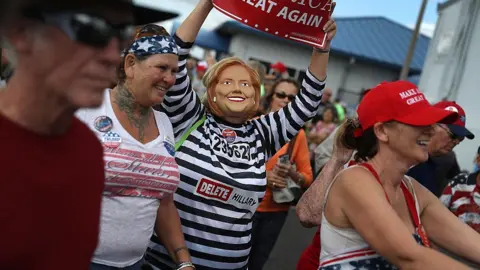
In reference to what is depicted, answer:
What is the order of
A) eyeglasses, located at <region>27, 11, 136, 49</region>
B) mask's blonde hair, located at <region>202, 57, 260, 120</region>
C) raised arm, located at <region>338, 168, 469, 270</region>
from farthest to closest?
1. mask's blonde hair, located at <region>202, 57, 260, 120</region>
2. raised arm, located at <region>338, 168, 469, 270</region>
3. eyeglasses, located at <region>27, 11, 136, 49</region>

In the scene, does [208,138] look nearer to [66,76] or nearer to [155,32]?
[155,32]

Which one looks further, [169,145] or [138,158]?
[169,145]

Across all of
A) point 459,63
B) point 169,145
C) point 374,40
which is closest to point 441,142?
point 169,145

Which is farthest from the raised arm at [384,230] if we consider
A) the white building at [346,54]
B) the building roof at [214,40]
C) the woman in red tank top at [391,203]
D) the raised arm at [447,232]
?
the building roof at [214,40]

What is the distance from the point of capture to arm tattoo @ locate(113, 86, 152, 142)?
2.15 m

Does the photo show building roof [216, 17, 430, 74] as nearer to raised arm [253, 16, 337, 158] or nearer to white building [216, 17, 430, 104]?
white building [216, 17, 430, 104]

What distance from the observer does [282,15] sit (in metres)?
2.39

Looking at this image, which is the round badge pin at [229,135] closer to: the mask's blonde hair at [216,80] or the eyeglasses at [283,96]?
the mask's blonde hair at [216,80]

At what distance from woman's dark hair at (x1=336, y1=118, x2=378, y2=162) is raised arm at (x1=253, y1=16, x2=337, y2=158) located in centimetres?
35

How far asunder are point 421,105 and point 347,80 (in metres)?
21.4

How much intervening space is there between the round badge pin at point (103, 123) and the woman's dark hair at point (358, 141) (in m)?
1.17

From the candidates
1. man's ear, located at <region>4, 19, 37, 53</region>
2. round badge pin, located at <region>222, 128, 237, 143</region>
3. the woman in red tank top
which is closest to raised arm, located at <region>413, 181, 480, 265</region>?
the woman in red tank top

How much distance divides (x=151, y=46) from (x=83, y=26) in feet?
3.76

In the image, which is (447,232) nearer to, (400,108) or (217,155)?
(400,108)
